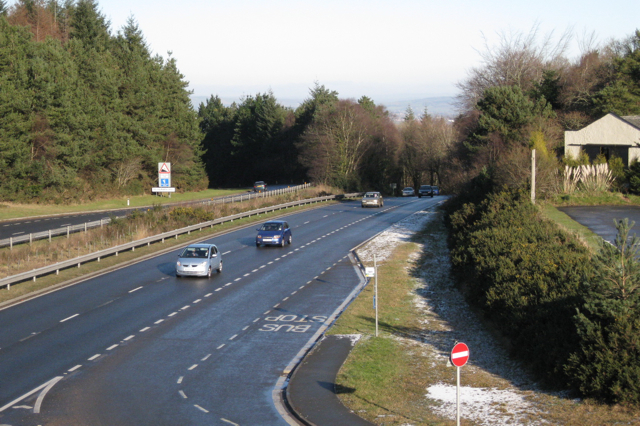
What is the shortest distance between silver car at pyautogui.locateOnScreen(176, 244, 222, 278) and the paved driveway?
19090 millimetres

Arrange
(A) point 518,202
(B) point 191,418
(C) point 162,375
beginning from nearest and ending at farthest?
(B) point 191,418 < (C) point 162,375 < (A) point 518,202

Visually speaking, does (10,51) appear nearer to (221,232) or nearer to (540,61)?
(221,232)

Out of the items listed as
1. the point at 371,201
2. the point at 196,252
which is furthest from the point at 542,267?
the point at 371,201

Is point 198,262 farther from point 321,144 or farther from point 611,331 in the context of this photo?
→ point 321,144

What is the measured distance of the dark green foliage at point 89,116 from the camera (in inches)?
2431

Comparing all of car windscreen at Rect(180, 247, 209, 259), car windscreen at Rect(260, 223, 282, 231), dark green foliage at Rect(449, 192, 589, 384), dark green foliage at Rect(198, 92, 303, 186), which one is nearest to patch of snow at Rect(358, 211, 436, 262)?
car windscreen at Rect(260, 223, 282, 231)

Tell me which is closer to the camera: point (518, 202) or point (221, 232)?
A: point (518, 202)

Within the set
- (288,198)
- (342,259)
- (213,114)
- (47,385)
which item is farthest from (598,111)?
(213,114)

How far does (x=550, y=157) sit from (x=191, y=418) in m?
38.9

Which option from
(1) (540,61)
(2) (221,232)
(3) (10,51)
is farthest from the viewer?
(1) (540,61)

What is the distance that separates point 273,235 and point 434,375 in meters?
23.8

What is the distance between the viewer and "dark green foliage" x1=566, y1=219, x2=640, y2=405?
13.0 meters

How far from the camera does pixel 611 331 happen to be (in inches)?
542

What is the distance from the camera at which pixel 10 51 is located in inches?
2462
